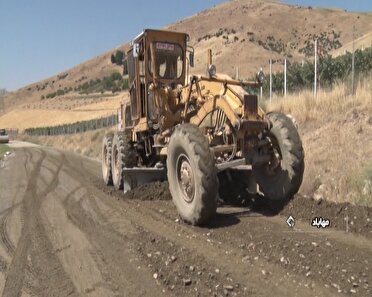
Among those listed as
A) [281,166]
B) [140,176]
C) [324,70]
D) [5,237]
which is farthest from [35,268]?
[324,70]

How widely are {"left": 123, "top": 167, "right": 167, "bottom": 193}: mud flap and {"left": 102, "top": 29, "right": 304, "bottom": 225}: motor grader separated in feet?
0.08

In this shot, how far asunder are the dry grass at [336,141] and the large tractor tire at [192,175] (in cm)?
260

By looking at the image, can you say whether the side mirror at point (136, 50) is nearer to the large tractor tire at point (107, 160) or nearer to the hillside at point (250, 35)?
the large tractor tire at point (107, 160)

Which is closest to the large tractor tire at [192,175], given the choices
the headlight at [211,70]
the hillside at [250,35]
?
the headlight at [211,70]

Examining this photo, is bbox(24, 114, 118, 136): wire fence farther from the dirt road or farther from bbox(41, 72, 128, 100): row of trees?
bbox(41, 72, 128, 100): row of trees

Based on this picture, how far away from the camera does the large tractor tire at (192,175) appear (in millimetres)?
7379

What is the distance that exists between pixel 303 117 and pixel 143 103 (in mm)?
5411

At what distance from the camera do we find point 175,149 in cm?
825

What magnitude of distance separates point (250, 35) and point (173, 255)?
10552cm

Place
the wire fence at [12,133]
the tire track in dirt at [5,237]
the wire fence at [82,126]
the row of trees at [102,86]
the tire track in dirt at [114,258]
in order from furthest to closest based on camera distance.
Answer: the row of trees at [102,86] → the wire fence at [12,133] → the wire fence at [82,126] → the tire track in dirt at [5,237] → the tire track in dirt at [114,258]

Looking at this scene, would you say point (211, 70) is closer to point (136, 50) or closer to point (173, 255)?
point (136, 50)

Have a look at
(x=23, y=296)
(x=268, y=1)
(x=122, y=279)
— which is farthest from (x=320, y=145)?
(x=268, y=1)

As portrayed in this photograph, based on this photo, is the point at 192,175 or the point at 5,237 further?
the point at 192,175

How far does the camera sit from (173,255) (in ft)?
20.2
